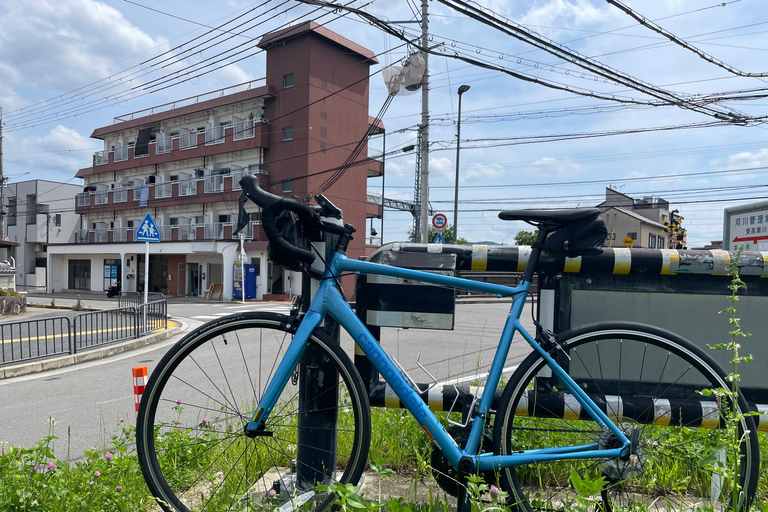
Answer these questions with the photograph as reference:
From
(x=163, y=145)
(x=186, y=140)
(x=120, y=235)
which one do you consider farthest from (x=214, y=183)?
(x=120, y=235)

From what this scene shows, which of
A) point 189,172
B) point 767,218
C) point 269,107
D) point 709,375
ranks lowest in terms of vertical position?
point 709,375

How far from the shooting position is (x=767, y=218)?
8.84m

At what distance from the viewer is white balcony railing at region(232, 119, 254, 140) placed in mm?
29875

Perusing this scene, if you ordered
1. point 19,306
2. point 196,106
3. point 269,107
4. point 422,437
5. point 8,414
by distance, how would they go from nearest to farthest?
point 422,437 < point 8,414 < point 19,306 < point 269,107 < point 196,106

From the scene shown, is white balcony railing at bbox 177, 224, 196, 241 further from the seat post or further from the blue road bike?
the seat post

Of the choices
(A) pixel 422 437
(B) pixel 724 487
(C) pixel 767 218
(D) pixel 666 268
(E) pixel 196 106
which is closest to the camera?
(B) pixel 724 487

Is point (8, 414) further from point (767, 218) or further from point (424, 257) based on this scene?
point (767, 218)

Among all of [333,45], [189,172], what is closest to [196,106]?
[189,172]

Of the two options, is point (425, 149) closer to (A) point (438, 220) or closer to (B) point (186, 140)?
(A) point (438, 220)

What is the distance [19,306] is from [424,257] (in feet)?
69.5

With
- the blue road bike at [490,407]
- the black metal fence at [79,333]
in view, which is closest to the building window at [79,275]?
the black metal fence at [79,333]

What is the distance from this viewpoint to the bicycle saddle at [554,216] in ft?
6.45

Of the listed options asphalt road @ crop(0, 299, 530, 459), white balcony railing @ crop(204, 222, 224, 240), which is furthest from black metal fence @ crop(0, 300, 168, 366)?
white balcony railing @ crop(204, 222, 224, 240)

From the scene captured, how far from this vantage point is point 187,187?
32719 mm
